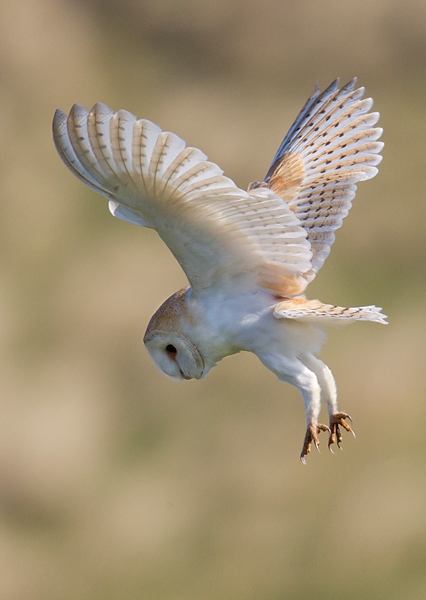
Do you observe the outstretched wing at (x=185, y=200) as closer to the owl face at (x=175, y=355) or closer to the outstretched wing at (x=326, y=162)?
the owl face at (x=175, y=355)

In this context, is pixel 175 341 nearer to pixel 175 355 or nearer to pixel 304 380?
pixel 175 355

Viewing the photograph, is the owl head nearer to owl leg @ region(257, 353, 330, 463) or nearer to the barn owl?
the barn owl

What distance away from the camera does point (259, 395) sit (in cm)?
1337

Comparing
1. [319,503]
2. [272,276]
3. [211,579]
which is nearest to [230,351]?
[272,276]

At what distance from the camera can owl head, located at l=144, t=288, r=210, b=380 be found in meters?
4.27

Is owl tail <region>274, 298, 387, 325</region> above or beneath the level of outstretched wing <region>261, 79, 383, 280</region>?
beneath

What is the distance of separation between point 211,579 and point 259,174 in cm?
544

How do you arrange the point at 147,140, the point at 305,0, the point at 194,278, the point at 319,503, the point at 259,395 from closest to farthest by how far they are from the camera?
the point at 147,140 < the point at 194,278 < the point at 259,395 < the point at 319,503 < the point at 305,0

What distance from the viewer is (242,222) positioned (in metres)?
3.89

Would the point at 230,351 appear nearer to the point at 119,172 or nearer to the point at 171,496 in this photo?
the point at 119,172

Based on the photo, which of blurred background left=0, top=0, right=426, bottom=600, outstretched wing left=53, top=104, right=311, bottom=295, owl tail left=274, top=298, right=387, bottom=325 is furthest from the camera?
blurred background left=0, top=0, right=426, bottom=600

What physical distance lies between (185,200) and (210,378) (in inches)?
395

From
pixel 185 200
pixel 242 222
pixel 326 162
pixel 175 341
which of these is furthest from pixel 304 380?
pixel 326 162

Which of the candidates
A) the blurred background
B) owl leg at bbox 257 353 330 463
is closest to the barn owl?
owl leg at bbox 257 353 330 463
